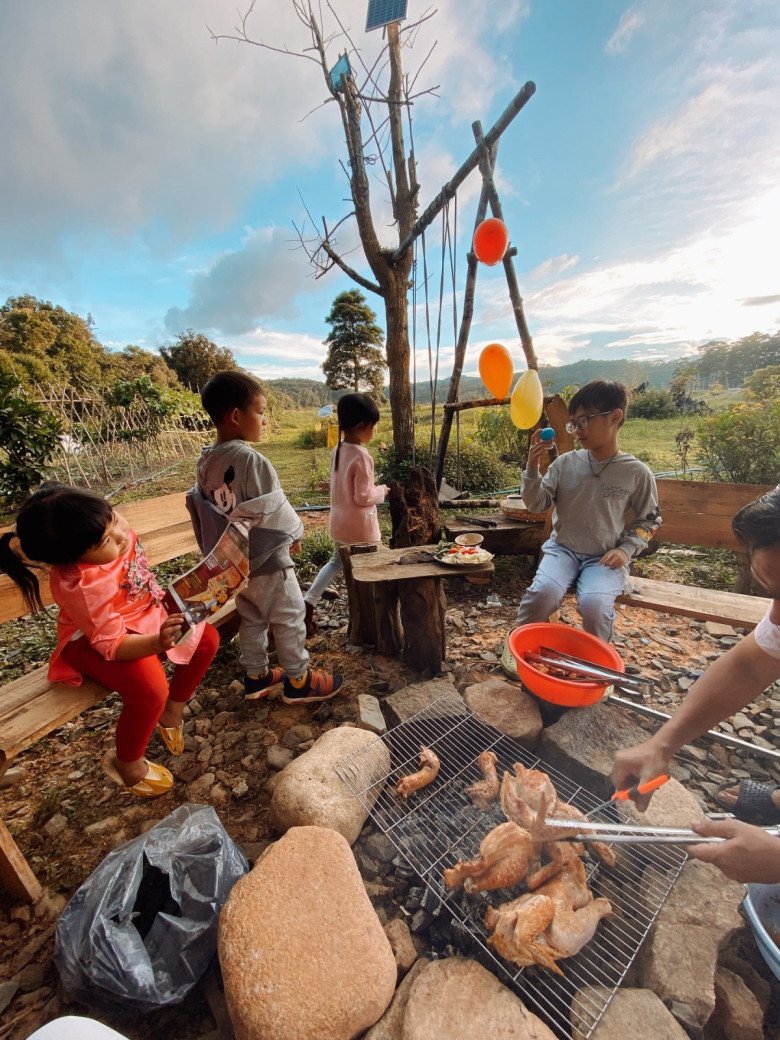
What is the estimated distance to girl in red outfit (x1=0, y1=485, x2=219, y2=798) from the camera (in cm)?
166

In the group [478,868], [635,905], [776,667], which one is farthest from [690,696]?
[478,868]

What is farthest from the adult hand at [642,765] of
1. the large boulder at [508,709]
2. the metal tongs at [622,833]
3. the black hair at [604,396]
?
the black hair at [604,396]

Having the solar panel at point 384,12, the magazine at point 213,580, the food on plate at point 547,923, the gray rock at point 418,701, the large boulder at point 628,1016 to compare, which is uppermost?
the solar panel at point 384,12

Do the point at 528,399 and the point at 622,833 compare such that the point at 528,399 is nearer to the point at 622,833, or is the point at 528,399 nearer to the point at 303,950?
the point at 622,833

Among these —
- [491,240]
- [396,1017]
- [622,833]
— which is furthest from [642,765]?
[491,240]

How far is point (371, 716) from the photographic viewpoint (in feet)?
7.87

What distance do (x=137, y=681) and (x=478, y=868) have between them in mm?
1708

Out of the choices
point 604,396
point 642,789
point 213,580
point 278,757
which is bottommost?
point 278,757

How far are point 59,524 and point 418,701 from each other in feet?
6.83

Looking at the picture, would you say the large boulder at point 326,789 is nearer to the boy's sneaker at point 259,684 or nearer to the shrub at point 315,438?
the boy's sneaker at point 259,684

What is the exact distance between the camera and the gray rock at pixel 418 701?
2.37 meters

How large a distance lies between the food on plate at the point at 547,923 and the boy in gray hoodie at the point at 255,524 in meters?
1.69

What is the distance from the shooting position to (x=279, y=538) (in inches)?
98.0

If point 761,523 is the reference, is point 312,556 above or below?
below
